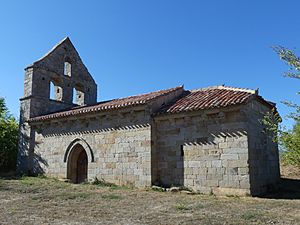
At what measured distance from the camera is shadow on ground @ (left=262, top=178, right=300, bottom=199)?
29.7 feet

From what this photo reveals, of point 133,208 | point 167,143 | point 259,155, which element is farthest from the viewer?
point 167,143

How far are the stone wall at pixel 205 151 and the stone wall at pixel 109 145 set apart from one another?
0.60 m

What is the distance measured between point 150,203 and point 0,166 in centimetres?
1257

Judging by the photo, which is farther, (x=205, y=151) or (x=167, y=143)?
(x=167, y=143)

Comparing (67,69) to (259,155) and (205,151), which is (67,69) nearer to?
(205,151)

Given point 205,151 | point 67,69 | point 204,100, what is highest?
point 67,69

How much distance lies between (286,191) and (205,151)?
335 cm

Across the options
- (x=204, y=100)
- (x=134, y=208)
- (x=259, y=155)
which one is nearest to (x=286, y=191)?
(x=259, y=155)

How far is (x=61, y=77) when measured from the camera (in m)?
16.6

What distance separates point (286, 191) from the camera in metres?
10.1

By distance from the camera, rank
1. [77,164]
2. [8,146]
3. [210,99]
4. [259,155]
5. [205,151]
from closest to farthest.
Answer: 1. [205,151]
2. [259,155]
3. [210,99]
4. [77,164]
5. [8,146]

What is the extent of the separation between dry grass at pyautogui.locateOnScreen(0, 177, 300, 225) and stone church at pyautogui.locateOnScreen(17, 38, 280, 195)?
988 mm

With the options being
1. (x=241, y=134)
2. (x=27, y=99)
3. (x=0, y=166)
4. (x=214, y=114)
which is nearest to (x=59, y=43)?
(x=27, y=99)

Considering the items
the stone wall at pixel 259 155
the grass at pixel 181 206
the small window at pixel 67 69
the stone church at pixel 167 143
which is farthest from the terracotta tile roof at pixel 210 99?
the small window at pixel 67 69
